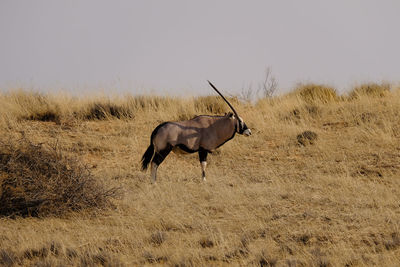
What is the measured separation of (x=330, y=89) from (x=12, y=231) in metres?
14.6

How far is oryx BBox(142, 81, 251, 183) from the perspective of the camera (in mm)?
10281

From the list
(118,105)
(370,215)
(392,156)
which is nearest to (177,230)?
(370,215)

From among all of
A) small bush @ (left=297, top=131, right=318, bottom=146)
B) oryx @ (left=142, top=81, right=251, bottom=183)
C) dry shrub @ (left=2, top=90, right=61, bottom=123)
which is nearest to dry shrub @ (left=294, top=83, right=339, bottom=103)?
small bush @ (left=297, top=131, right=318, bottom=146)

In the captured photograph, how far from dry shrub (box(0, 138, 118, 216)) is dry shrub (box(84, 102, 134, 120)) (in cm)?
874

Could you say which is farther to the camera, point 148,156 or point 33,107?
point 33,107

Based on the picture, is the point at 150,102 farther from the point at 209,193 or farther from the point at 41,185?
the point at 41,185

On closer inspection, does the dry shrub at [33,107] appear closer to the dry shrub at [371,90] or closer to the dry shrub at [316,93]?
the dry shrub at [316,93]

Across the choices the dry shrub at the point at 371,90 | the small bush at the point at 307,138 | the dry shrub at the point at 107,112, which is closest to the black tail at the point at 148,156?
the small bush at the point at 307,138

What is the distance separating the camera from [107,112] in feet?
55.9

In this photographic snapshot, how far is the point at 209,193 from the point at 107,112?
8412mm

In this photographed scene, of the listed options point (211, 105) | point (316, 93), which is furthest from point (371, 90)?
point (211, 105)

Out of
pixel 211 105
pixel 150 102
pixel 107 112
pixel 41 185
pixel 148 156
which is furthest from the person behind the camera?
pixel 150 102

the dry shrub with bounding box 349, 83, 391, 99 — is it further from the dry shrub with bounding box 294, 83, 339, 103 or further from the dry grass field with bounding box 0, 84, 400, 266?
the dry grass field with bounding box 0, 84, 400, 266

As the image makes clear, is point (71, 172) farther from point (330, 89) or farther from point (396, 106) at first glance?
point (330, 89)
